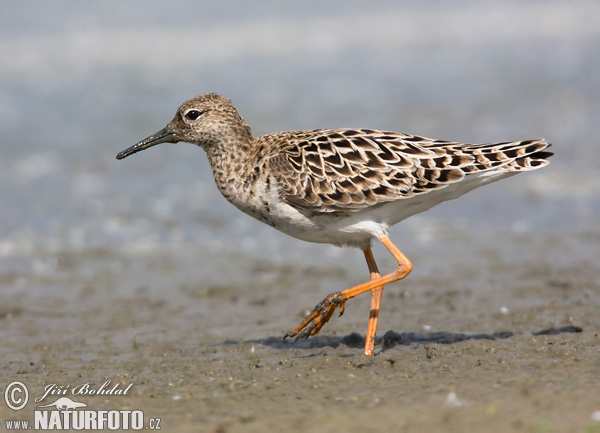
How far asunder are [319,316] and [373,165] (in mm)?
1536

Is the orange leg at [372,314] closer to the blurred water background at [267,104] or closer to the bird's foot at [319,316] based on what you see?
the bird's foot at [319,316]

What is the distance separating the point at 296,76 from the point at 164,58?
166 inches

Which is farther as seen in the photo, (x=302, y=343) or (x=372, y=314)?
(x=302, y=343)

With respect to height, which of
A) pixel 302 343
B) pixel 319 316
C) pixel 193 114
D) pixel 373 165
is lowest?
pixel 302 343

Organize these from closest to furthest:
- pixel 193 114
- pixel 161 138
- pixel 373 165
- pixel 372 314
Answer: pixel 373 165 → pixel 372 314 → pixel 193 114 → pixel 161 138

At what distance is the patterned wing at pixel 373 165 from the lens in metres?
7.47

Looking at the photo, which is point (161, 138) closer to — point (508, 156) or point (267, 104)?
point (508, 156)

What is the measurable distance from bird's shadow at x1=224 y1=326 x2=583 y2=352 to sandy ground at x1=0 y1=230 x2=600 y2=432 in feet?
0.06

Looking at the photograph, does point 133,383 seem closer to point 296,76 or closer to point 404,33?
point 296,76

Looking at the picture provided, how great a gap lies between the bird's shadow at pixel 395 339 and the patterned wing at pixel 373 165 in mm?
1353

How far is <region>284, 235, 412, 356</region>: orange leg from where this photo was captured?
7.62m

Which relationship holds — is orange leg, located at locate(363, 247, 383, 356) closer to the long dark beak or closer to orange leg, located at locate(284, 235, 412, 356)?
orange leg, located at locate(284, 235, 412, 356)

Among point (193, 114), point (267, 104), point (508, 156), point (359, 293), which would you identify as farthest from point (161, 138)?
point (267, 104)

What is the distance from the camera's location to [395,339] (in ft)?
25.6
